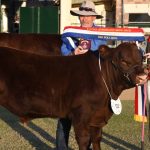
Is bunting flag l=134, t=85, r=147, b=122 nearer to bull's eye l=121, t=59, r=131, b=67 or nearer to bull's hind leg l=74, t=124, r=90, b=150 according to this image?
bull's hind leg l=74, t=124, r=90, b=150

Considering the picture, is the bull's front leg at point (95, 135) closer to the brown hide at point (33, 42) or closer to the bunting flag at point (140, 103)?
the bunting flag at point (140, 103)

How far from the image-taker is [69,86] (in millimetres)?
4512

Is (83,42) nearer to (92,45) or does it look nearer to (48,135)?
(92,45)

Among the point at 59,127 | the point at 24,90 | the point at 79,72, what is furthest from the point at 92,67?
the point at 59,127

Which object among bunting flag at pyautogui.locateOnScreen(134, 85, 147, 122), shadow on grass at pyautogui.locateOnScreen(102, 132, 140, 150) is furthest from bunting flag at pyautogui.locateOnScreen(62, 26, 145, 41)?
shadow on grass at pyautogui.locateOnScreen(102, 132, 140, 150)

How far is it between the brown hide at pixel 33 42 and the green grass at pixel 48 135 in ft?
3.87

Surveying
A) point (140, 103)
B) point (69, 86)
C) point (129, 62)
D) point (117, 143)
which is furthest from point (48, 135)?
point (129, 62)

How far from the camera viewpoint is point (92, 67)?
4551 millimetres

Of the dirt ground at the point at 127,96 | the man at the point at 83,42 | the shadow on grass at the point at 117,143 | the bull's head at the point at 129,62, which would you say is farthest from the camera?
the dirt ground at the point at 127,96

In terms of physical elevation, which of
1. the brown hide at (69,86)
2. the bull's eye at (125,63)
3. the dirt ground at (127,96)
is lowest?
the dirt ground at (127,96)

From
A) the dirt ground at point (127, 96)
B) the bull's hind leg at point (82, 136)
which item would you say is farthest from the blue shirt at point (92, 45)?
the dirt ground at point (127, 96)

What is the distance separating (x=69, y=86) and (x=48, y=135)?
3.43 meters

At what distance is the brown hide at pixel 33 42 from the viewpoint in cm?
795

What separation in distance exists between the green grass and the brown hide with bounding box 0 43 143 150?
233 centimetres
